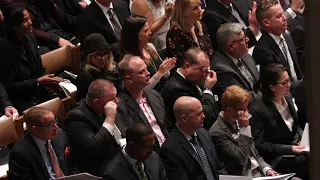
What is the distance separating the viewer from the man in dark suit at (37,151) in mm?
3434

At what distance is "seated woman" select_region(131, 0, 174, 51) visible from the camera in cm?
515

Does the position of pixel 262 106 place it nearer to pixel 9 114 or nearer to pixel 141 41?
pixel 141 41

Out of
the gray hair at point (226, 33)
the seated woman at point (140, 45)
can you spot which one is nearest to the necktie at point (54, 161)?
the seated woman at point (140, 45)

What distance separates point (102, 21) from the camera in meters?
5.24

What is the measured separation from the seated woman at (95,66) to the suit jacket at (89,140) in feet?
1.75

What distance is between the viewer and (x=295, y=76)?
215 inches

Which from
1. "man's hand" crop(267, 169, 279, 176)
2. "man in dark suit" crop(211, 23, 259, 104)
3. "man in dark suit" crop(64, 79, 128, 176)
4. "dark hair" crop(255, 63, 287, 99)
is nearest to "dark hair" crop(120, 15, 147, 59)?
"man in dark suit" crop(211, 23, 259, 104)

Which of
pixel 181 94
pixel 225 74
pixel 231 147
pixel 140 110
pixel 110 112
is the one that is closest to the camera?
pixel 110 112

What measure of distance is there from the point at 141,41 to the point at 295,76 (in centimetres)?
161

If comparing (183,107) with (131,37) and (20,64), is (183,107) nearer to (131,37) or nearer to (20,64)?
(131,37)

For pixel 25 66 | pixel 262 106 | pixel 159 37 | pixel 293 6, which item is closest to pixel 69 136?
pixel 25 66

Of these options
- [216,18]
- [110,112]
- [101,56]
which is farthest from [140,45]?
[216,18]

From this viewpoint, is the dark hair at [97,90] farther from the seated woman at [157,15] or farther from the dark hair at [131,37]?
the seated woman at [157,15]

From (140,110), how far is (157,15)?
5.12 ft
